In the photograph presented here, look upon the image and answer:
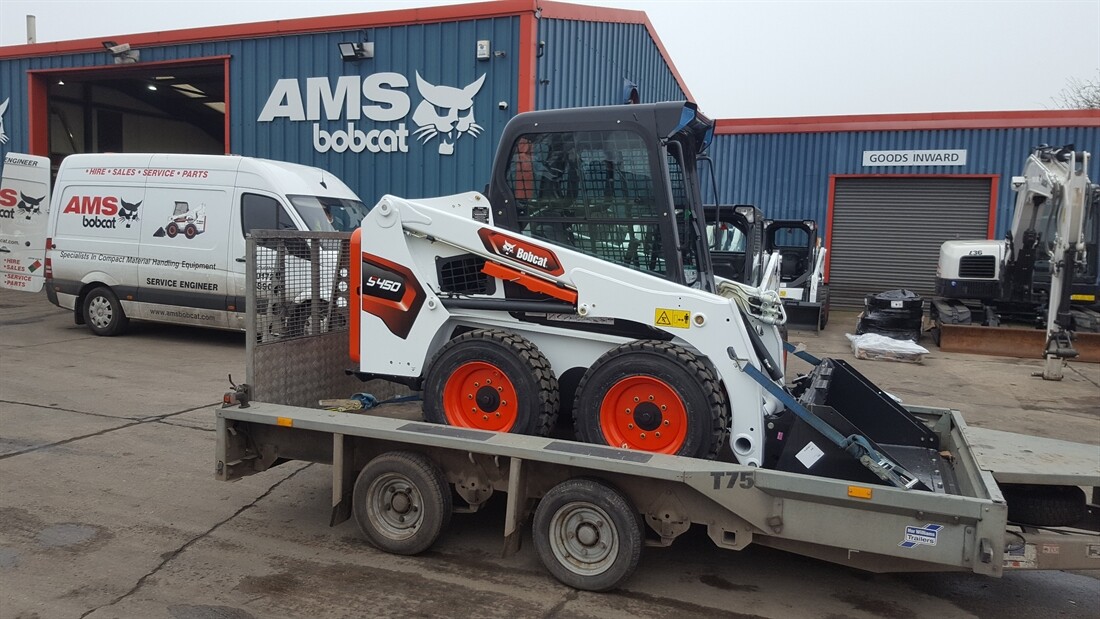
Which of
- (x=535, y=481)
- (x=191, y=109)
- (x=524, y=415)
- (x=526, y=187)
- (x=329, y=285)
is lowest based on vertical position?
(x=535, y=481)

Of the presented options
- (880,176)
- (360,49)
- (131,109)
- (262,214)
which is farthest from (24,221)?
(880,176)

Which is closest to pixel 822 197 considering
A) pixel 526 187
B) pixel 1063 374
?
pixel 1063 374

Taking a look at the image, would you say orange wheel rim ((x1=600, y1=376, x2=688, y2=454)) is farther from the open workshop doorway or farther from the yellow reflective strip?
the open workshop doorway

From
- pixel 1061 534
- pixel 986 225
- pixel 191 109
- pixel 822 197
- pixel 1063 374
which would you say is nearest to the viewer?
pixel 1061 534

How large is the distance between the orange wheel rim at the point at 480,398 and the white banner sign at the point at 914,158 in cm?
1759

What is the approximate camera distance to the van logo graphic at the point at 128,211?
11117 mm

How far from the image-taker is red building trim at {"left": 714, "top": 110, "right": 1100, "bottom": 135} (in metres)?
18.1

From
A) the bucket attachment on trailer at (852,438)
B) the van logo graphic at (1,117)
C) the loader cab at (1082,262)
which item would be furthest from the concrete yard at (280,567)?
the van logo graphic at (1,117)

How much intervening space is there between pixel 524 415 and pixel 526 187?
139cm

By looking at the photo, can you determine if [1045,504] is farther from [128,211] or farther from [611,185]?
[128,211]

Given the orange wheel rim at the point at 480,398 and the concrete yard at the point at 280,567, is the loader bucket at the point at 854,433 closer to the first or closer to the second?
the concrete yard at the point at 280,567

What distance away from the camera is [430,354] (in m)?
4.81

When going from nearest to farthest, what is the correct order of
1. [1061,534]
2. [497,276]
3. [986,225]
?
1. [1061,534]
2. [497,276]
3. [986,225]

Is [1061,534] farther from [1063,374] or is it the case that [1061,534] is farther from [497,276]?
[1063,374]
